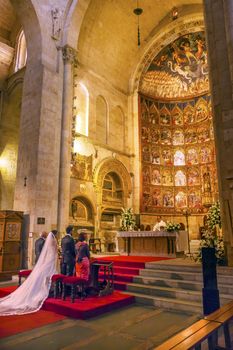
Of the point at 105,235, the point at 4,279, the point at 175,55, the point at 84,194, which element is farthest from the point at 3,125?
the point at 175,55

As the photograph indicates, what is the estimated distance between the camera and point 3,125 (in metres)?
17.7

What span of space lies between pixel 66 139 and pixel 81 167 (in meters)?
2.35

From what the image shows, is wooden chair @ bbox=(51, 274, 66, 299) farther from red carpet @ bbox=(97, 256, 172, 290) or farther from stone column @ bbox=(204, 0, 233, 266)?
stone column @ bbox=(204, 0, 233, 266)

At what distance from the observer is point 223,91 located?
8789 millimetres

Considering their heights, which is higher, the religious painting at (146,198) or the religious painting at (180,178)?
the religious painting at (180,178)

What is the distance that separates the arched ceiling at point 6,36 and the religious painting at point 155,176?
12.3m

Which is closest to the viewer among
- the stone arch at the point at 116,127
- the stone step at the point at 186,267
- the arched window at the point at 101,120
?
the stone step at the point at 186,267

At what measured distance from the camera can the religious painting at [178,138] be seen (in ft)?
69.2

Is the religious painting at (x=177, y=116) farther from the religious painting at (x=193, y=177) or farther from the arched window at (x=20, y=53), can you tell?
the arched window at (x=20, y=53)

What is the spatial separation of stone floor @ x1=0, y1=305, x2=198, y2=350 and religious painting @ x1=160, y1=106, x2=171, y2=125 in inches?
684

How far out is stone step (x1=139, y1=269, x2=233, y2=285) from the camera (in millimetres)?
6641

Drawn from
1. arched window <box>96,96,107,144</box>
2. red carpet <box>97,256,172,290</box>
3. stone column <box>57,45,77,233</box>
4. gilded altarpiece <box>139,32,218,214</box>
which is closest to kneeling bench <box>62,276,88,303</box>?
red carpet <box>97,256,172,290</box>

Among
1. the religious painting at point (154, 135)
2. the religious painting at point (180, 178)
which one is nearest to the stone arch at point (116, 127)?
the religious painting at point (154, 135)

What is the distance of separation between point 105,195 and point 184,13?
46.3ft
